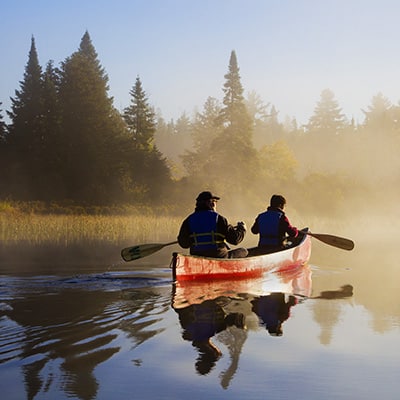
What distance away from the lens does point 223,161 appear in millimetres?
54656

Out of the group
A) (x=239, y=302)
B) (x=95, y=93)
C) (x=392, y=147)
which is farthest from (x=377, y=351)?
(x=392, y=147)

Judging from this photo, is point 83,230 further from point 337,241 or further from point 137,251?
point 137,251

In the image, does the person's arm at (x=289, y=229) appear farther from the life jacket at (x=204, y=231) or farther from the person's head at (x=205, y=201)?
the person's head at (x=205, y=201)

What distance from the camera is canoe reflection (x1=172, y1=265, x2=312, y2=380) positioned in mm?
6645

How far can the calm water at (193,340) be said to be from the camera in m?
5.29

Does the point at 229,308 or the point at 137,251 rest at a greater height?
the point at 137,251

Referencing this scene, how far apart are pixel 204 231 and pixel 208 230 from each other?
0.26 ft

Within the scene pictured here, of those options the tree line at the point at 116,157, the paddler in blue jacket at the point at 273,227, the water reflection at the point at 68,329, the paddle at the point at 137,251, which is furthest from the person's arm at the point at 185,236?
the tree line at the point at 116,157

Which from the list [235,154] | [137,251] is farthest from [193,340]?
[235,154]

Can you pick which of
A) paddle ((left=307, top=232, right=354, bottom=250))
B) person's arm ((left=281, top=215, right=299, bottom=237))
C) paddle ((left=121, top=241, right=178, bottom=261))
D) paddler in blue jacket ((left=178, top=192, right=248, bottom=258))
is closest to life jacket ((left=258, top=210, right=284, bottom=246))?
person's arm ((left=281, top=215, right=299, bottom=237))

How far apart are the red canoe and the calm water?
0.29 metres

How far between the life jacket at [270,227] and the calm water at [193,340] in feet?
6.08

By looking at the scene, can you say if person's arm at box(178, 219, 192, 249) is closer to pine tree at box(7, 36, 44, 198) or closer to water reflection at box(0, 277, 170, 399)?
water reflection at box(0, 277, 170, 399)

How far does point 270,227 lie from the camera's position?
46.5 ft
